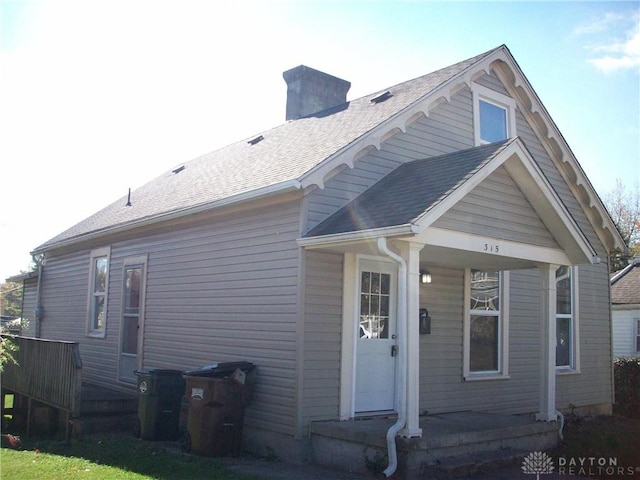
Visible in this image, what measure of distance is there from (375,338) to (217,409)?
2463mm

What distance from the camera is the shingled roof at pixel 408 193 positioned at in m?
8.02

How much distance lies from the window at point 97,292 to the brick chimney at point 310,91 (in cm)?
531

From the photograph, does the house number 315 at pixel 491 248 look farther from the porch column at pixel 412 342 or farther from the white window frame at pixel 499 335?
the white window frame at pixel 499 335

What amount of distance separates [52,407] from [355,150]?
23.0ft

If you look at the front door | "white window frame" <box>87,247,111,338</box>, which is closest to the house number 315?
the front door

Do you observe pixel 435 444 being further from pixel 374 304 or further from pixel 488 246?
pixel 488 246

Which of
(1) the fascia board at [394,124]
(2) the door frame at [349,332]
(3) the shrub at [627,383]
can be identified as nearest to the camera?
(1) the fascia board at [394,124]

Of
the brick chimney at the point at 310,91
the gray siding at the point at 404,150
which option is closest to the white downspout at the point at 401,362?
the gray siding at the point at 404,150

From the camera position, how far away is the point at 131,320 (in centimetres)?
1339

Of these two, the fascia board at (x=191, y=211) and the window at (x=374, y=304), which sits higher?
the fascia board at (x=191, y=211)

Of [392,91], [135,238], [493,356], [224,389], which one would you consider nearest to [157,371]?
[224,389]

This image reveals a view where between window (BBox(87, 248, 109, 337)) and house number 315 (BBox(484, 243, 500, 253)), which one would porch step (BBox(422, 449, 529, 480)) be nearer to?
house number 315 (BBox(484, 243, 500, 253))

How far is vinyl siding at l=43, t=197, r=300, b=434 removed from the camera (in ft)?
29.5

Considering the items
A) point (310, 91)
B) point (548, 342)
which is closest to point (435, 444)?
point (548, 342)
